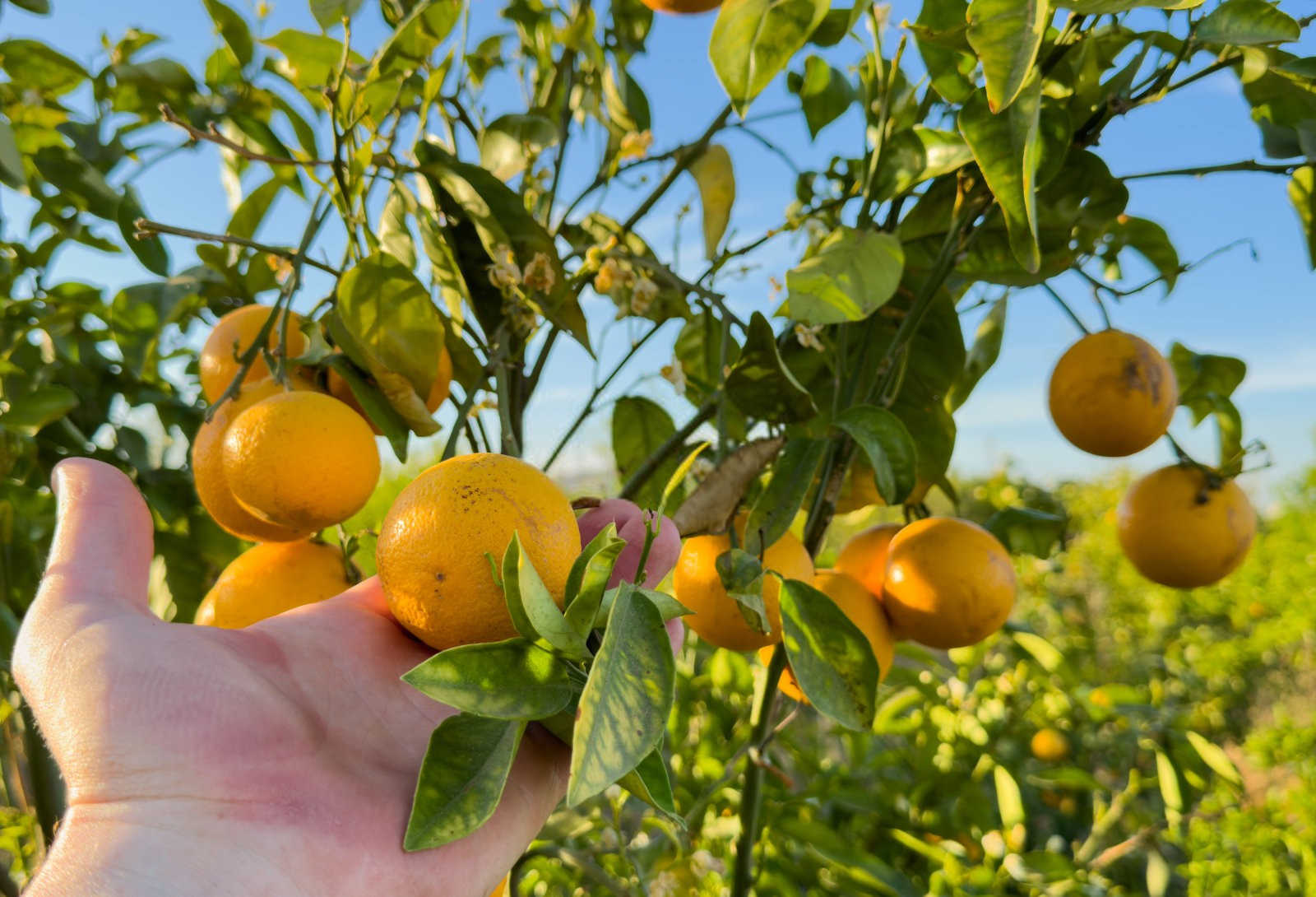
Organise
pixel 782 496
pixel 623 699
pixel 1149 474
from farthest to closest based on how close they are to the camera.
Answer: pixel 1149 474, pixel 782 496, pixel 623 699

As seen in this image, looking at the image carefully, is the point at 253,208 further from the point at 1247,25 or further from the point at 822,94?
the point at 1247,25

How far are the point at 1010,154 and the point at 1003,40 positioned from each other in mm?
86

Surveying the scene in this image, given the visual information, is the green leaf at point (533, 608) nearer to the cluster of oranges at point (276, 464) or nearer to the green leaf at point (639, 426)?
the cluster of oranges at point (276, 464)

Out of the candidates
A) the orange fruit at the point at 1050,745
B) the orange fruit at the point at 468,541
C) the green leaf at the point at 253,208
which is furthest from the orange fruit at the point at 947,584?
the orange fruit at the point at 1050,745

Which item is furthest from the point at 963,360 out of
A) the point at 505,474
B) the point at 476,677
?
the point at 476,677

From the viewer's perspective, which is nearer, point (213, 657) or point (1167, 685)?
point (213, 657)

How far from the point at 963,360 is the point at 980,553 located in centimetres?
17

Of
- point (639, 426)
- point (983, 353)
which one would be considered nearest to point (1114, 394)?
point (983, 353)

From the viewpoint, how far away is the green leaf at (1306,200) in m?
A: 0.79

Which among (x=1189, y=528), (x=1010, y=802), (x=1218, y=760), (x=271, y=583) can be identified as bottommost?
(x=1010, y=802)

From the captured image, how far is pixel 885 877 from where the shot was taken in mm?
959

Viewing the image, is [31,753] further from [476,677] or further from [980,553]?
[980,553]

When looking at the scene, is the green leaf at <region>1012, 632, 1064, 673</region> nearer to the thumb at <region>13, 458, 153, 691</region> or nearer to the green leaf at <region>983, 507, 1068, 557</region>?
the green leaf at <region>983, 507, 1068, 557</region>

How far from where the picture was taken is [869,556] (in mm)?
864
